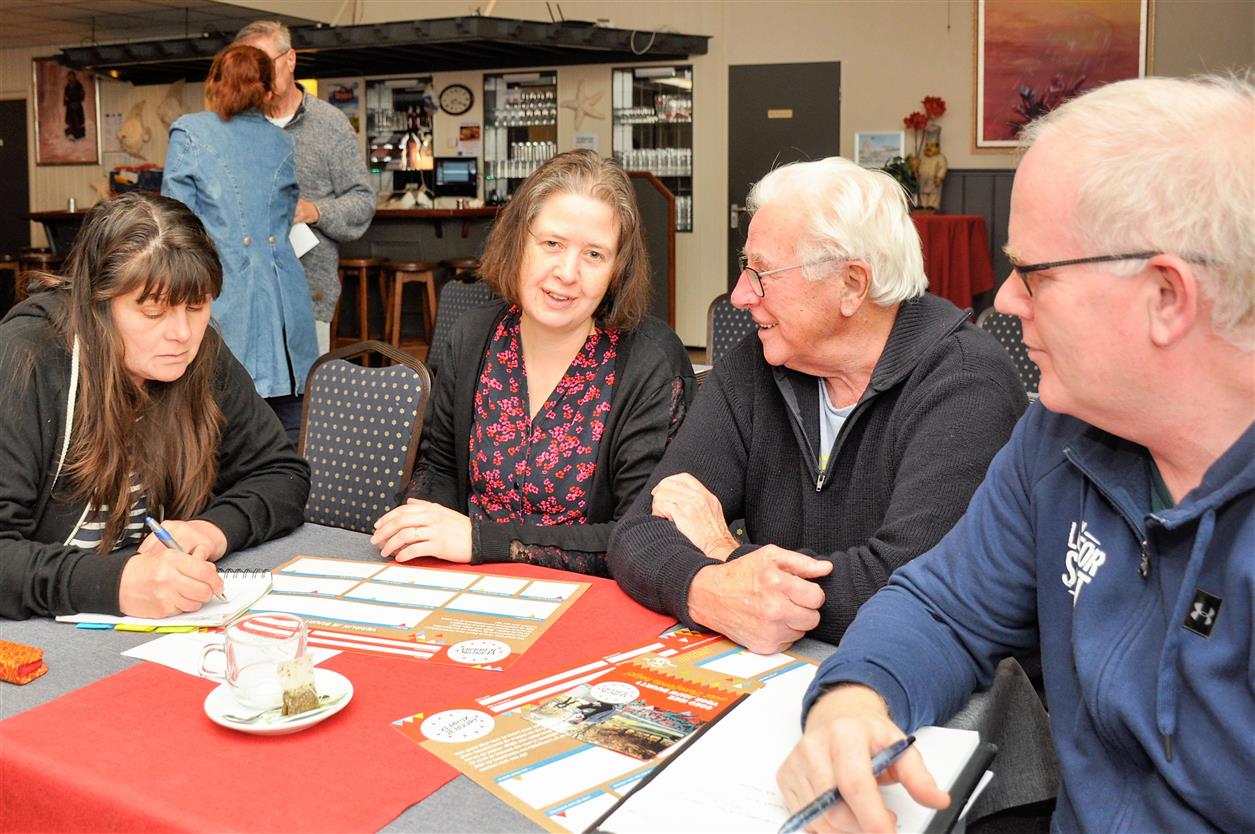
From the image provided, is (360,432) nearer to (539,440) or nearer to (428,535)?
(539,440)

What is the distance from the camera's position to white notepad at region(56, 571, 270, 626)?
1.63 metres

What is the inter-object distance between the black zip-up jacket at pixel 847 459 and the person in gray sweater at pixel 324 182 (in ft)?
9.28

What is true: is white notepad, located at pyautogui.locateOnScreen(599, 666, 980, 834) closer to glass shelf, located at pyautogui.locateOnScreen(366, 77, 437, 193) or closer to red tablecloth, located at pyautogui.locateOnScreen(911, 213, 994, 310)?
red tablecloth, located at pyautogui.locateOnScreen(911, 213, 994, 310)

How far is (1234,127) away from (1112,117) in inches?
4.3

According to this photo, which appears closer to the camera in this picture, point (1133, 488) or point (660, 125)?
point (1133, 488)

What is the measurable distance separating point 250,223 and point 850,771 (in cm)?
336

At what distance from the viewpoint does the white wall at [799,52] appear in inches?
356

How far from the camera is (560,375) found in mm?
2477

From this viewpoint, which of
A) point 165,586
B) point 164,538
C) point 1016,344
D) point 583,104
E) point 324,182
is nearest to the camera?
point 165,586

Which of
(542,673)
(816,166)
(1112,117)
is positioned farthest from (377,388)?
(1112,117)

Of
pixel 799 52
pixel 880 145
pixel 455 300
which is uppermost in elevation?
pixel 799 52

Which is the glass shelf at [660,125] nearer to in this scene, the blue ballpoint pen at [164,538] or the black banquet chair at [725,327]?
the black banquet chair at [725,327]

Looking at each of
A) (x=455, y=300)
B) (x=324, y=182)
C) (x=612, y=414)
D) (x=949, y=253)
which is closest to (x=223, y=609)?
(x=612, y=414)

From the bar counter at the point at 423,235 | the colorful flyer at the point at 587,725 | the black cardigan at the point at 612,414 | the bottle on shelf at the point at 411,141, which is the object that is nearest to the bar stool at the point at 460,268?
the bar counter at the point at 423,235
